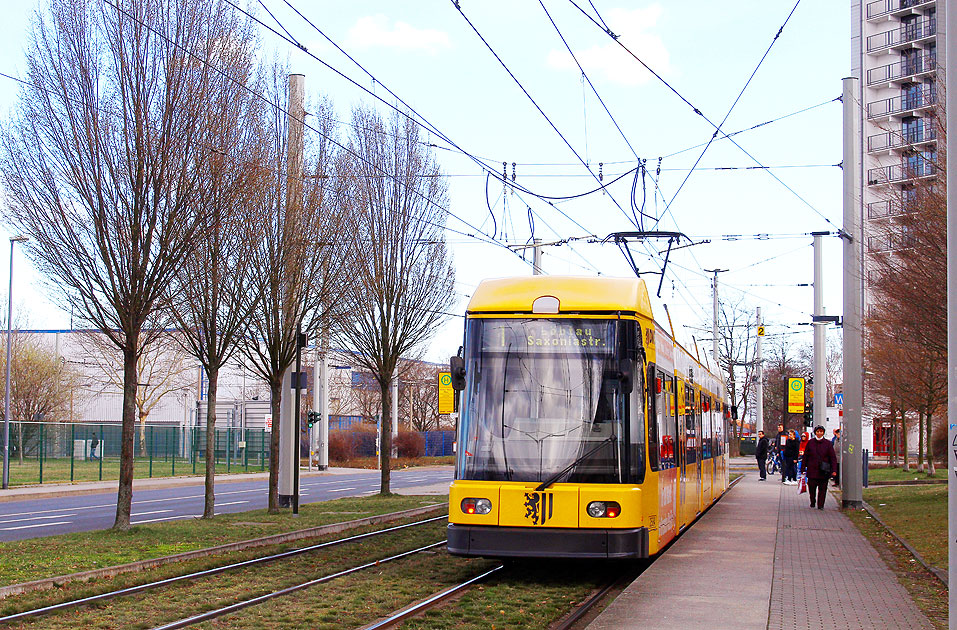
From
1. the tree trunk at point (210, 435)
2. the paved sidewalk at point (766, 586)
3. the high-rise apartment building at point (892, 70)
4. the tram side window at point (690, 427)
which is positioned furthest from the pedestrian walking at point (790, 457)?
the high-rise apartment building at point (892, 70)

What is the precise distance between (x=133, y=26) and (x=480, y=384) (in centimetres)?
793

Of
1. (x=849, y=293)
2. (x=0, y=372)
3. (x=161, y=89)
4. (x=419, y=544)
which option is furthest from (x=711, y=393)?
(x=0, y=372)

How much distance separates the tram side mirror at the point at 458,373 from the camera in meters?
12.0

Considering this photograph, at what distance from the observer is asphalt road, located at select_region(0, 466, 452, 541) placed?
2086 cm

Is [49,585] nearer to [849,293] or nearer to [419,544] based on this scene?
[419,544]

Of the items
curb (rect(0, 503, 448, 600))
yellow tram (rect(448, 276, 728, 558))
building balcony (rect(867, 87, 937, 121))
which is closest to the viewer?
curb (rect(0, 503, 448, 600))

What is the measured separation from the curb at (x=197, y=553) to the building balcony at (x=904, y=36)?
6564 cm

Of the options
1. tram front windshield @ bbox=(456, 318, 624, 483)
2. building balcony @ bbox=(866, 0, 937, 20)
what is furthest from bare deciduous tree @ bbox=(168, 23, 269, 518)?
building balcony @ bbox=(866, 0, 937, 20)

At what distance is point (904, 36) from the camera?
76.9 meters

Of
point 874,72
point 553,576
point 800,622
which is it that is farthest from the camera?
point 874,72

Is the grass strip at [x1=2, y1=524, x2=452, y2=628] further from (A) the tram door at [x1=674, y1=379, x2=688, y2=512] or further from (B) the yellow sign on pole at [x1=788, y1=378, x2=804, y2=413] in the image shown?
(B) the yellow sign on pole at [x1=788, y1=378, x2=804, y2=413]

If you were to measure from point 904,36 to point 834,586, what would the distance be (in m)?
73.4

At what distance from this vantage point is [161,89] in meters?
16.2

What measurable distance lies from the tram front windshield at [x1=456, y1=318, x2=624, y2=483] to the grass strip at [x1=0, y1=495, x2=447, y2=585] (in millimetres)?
4602
